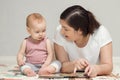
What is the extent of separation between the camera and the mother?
1.46m

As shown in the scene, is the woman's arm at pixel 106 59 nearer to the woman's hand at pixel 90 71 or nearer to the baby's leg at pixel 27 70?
the woman's hand at pixel 90 71

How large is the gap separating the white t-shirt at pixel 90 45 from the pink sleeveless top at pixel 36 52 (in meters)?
0.10

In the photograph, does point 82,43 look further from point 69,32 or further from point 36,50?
point 36,50

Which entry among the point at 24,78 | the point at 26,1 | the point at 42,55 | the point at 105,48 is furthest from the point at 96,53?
the point at 26,1

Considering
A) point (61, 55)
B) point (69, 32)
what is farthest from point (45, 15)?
A: point (69, 32)

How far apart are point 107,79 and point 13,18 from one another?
50.8 inches

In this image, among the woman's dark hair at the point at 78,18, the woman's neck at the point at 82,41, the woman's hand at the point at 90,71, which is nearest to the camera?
the woman's hand at the point at 90,71

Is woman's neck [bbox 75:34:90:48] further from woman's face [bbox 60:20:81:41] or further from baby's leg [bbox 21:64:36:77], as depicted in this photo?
baby's leg [bbox 21:64:36:77]

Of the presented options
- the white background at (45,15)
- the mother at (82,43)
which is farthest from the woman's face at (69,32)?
the white background at (45,15)

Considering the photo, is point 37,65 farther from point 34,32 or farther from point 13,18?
point 13,18

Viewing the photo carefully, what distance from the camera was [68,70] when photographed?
5.04ft

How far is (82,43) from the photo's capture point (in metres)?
1.59

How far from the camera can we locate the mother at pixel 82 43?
4.80 feet

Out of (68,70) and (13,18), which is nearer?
(68,70)
